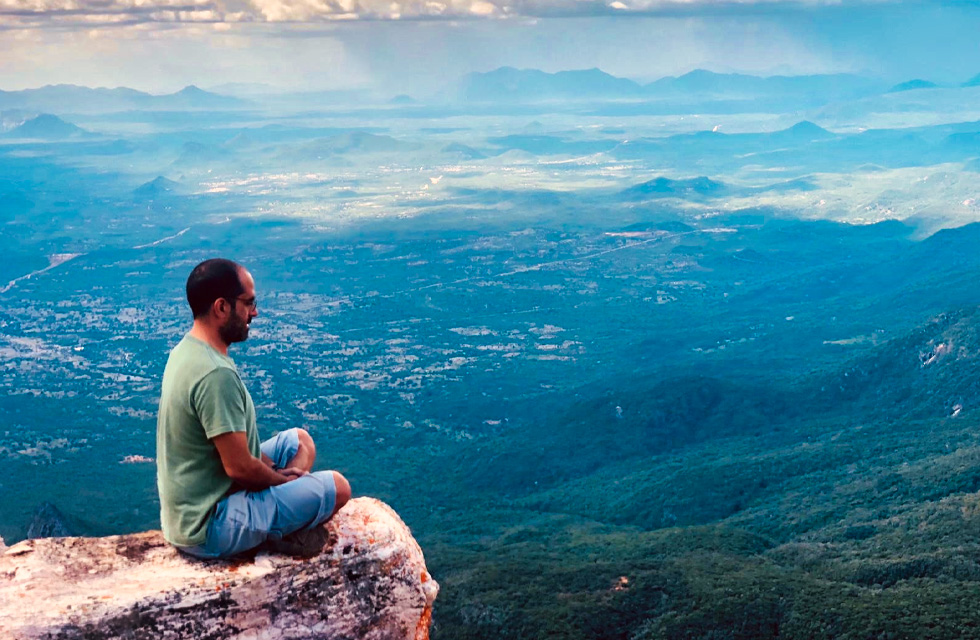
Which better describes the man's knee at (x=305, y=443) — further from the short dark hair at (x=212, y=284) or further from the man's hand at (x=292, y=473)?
the short dark hair at (x=212, y=284)

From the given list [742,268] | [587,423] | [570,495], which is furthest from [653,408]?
[742,268]

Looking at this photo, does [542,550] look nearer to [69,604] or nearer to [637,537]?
[637,537]

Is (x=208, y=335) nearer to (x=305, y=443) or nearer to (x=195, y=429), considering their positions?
(x=195, y=429)

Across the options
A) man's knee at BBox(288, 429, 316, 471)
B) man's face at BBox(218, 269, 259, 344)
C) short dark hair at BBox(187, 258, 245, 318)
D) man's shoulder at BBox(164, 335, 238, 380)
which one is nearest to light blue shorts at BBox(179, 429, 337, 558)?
man's knee at BBox(288, 429, 316, 471)

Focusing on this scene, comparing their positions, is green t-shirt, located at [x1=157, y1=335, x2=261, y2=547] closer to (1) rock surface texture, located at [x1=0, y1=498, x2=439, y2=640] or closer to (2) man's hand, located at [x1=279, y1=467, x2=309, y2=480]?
(2) man's hand, located at [x1=279, y1=467, x2=309, y2=480]

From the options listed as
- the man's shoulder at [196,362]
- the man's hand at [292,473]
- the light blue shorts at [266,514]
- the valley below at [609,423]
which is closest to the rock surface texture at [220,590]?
the light blue shorts at [266,514]

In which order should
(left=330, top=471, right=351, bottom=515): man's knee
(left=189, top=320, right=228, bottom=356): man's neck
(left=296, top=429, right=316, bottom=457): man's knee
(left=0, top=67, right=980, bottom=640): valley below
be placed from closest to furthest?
(left=189, top=320, right=228, bottom=356): man's neck
(left=330, top=471, right=351, bottom=515): man's knee
(left=296, top=429, right=316, bottom=457): man's knee
(left=0, top=67, right=980, bottom=640): valley below
